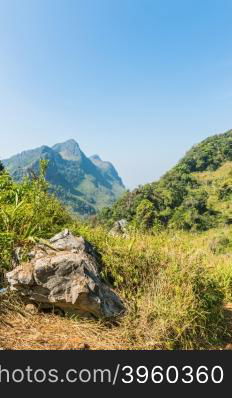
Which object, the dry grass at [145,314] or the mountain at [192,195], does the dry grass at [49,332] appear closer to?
the dry grass at [145,314]

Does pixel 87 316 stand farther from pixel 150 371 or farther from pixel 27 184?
pixel 27 184

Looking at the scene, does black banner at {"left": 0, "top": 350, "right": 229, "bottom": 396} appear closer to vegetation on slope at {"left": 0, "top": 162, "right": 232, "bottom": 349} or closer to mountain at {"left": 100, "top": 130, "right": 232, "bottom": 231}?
vegetation on slope at {"left": 0, "top": 162, "right": 232, "bottom": 349}

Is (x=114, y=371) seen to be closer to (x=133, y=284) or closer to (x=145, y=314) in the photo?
(x=145, y=314)

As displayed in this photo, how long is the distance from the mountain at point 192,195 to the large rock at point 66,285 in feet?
113

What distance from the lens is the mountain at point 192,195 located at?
59.2 meters

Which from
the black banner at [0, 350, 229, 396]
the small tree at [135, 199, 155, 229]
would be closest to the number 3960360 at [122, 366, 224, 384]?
the black banner at [0, 350, 229, 396]

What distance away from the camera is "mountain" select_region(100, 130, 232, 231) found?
59.2 meters

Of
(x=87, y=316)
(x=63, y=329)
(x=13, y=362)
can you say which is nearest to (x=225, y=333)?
(x=87, y=316)

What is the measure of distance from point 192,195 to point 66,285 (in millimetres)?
69487

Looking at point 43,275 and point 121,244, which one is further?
point 121,244

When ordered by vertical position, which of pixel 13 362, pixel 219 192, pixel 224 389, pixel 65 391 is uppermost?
pixel 13 362

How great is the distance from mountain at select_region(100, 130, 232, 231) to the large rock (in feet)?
113

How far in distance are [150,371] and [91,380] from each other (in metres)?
0.47

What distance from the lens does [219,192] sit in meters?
74.9
